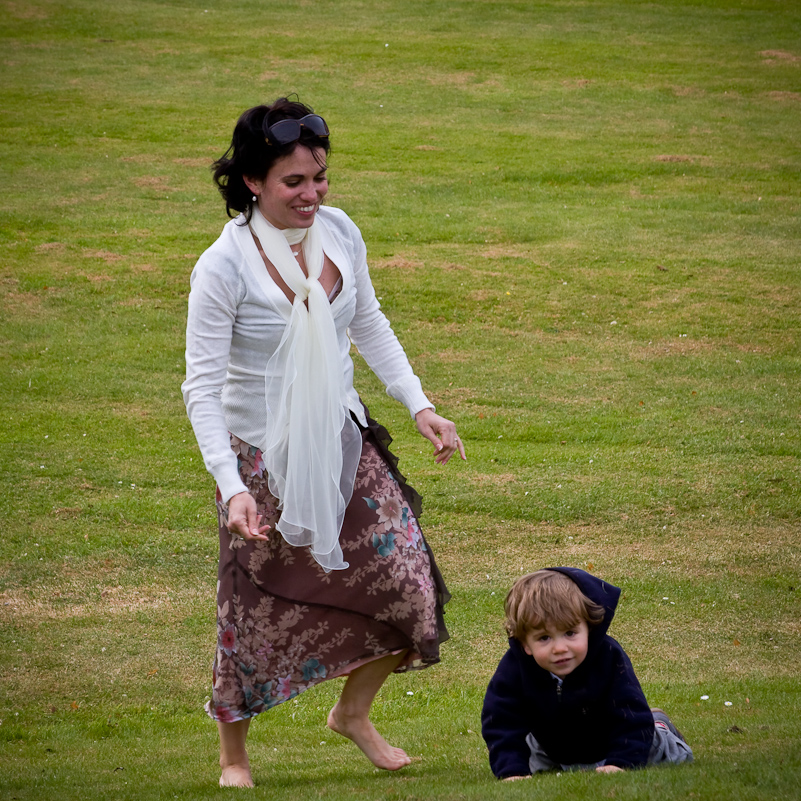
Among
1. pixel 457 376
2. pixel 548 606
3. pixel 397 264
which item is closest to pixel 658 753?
pixel 548 606

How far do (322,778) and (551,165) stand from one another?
18.5 metres

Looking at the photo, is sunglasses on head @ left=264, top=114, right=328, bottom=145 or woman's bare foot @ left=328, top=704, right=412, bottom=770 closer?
sunglasses on head @ left=264, top=114, right=328, bottom=145

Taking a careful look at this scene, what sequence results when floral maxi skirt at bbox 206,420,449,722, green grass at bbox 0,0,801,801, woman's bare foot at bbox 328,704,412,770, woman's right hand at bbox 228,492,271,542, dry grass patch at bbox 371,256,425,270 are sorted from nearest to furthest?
1. woman's right hand at bbox 228,492,271,542
2. floral maxi skirt at bbox 206,420,449,722
3. woman's bare foot at bbox 328,704,412,770
4. green grass at bbox 0,0,801,801
5. dry grass patch at bbox 371,256,425,270

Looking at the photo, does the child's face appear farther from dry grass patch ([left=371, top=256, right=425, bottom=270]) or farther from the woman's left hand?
dry grass patch ([left=371, top=256, right=425, bottom=270])

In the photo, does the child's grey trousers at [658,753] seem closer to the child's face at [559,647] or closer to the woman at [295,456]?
the child's face at [559,647]

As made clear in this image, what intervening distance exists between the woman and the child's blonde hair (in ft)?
1.54

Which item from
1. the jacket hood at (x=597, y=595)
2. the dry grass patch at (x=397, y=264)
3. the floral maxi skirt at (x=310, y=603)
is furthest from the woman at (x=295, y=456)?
the dry grass patch at (x=397, y=264)

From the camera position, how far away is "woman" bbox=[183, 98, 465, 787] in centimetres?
378

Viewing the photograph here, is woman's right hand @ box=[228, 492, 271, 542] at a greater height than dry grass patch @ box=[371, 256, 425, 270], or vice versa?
woman's right hand @ box=[228, 492, 271, 542]

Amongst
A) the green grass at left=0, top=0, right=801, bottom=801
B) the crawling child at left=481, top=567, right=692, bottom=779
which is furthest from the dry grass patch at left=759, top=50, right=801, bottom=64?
the crawling child at left=481, top=567, right=692, bottom=779

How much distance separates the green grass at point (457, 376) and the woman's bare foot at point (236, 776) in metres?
0.11

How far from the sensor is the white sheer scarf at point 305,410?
386cm

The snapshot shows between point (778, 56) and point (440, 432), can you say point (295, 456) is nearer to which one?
point (440, 432)

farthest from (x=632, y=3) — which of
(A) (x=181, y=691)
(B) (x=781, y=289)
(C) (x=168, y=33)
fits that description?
(A) (x=181, y=691)
